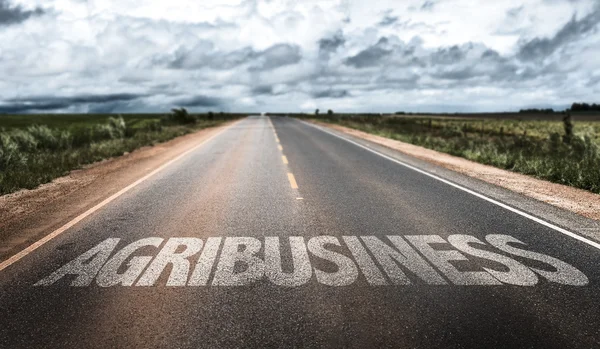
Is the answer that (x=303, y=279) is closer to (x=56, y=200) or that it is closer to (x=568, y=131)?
(x=56, y=200)

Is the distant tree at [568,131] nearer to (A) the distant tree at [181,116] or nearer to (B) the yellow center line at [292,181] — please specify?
(B) the yellow center line at [292,181]

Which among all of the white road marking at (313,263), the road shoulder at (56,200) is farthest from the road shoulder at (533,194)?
the road shoulder at (56,200)

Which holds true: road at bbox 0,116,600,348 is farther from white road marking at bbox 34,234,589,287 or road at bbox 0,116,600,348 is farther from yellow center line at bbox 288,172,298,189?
yellow center line at bbox 288,172,298,189

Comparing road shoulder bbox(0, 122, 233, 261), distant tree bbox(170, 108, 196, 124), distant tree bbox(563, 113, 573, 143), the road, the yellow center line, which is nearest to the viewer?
the road

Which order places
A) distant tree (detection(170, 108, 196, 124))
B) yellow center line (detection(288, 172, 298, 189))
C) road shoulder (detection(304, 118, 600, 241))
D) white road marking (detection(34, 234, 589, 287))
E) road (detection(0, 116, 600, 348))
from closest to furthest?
road (detection(0, 116, 600, 348)) → white road marking (detection(34, 234, 589, 287)) → road shoulder (detection(304, 118, 600, 241)) → yellow center line (detection(288, 172, 298, 189)) → distant tree (detection(170, 108, 196, 124))

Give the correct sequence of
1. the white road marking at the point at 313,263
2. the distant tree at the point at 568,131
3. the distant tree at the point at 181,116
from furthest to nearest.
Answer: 1. the distant tree at the point at 181,116
2. the distant tree at the point at 568,131
3. the white road marking at the point at 313,263

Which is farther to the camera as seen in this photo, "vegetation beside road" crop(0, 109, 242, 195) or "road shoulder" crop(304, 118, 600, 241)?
"vegetation beside road" crop(0, 109, 242, 195)

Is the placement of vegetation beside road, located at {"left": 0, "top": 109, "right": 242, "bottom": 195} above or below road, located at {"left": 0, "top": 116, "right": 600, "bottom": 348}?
below

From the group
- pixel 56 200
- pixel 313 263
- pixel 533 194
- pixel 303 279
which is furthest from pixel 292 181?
pixel 303 279

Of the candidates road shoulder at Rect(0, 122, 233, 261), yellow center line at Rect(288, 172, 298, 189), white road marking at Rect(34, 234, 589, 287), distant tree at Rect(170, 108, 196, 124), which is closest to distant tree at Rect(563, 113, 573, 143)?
yellow center line at Rect(288, 172, 298, 189)

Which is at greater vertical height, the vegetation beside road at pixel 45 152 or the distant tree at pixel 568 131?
the distant tree at pixel 568 131

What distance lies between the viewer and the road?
3361 millimetres

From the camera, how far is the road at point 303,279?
3.36 metres

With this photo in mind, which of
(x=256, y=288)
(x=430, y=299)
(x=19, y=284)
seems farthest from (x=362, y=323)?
(x=19, y=284)
